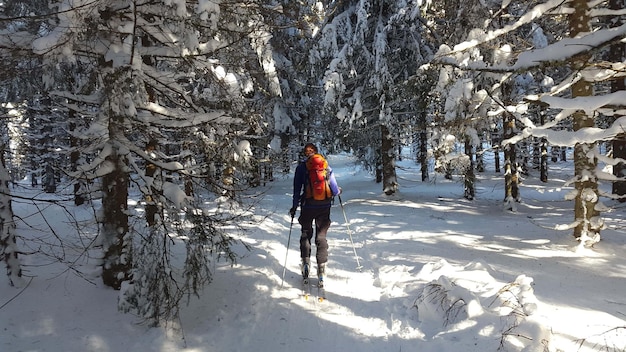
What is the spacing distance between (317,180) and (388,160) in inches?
415

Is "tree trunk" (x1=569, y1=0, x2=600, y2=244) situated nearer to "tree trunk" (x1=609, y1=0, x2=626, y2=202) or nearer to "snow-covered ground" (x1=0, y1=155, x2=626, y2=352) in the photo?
"snow-covered ground" (x1=0, y1=155, x2=626, y2=352)

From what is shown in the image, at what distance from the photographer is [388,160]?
16062mm

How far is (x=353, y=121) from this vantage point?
1588cm

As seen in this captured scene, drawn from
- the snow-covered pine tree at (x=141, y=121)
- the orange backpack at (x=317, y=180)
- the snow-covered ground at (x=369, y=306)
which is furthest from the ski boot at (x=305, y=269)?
the snow-covered pine tree at (x=141, y=121)

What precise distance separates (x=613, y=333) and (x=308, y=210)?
4.09 meters

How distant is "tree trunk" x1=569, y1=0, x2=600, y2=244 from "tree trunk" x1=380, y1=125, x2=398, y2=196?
873cm

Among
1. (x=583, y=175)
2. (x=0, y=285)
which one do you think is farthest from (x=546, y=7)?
(x=0, y=285)

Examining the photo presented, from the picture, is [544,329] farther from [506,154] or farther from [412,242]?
[506,154]

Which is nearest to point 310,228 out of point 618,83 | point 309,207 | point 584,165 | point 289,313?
point 309,207

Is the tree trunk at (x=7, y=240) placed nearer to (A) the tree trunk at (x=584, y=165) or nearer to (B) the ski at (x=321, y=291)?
(B) the ski at (x=321, y=291)

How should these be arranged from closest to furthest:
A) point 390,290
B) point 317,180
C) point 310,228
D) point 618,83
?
point 390,290 → point 317,180 → point 310,228 → point 618,83

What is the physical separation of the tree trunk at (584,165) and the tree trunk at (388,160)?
8.73m

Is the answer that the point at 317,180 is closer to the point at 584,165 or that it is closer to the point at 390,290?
the point at 390,290

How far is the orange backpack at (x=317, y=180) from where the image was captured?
19.9 ft
